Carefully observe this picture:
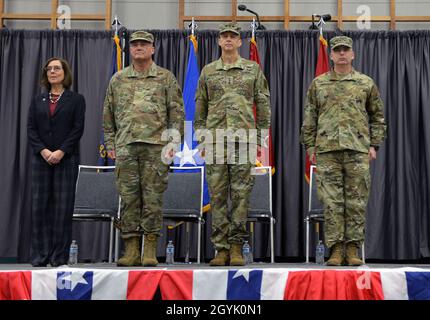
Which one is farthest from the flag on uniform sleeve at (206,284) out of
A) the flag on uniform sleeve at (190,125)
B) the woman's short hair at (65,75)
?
the flag on uniform sleeve at (190,125)

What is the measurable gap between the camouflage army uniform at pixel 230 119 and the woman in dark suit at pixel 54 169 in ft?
2.91

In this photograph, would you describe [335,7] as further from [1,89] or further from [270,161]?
[1,89]

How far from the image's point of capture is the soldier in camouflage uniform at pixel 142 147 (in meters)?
4.34

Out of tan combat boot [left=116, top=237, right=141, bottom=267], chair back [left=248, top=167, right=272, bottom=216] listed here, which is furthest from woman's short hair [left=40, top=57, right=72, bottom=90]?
chair back [left=248, top=167, right=272, bottom=216]

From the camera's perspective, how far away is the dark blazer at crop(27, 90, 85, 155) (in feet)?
15.2

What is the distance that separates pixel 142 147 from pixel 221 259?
0.87 meters

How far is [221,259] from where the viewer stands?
4.32 metres

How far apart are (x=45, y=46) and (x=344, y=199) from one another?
4058 mm

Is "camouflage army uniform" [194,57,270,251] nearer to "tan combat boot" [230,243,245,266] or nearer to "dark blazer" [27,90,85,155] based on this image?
"tan combat boot" [230,243,245,266]

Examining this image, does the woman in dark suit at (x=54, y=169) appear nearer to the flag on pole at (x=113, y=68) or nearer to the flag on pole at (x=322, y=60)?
the flag on pole at (x=113, y=68)

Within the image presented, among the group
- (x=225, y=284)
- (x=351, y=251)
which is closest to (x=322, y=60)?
(x=351, y=251)

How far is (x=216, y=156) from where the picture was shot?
4.40 meters

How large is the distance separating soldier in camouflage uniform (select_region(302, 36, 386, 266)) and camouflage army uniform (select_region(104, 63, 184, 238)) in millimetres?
944

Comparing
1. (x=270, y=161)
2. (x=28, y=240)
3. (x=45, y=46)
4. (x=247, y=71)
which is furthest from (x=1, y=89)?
(x=247, y=71)
